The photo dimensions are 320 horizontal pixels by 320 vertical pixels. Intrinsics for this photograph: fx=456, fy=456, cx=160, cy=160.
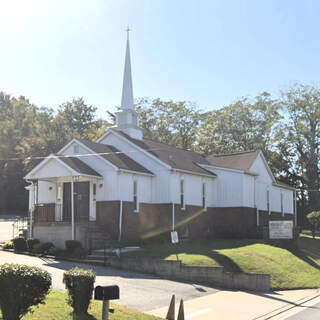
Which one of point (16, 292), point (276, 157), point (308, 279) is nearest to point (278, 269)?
point (308, 279)

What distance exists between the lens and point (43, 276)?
30.7 ft

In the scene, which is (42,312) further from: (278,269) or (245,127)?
(245,127)

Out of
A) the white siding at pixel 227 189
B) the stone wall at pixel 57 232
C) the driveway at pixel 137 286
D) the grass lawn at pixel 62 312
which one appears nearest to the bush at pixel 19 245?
the stone wall at pixel 57 232

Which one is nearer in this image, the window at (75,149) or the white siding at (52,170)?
the white siding at (52,170)

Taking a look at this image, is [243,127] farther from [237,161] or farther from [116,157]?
[116,157]

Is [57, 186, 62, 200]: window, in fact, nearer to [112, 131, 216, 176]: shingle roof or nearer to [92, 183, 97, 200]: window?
[92, 183, 97, 200]: window

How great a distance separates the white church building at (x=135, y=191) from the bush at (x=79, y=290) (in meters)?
14.0

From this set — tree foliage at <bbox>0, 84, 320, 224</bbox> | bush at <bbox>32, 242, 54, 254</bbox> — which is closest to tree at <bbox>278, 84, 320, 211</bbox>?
tree foliage at <bbox>0, 84, 320, 224</bbox>

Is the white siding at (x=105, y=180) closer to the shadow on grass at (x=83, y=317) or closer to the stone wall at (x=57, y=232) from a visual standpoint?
the stone wall at (x=57, y=232)

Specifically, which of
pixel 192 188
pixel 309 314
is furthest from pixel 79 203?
pixel 309 314

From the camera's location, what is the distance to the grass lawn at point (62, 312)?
10614mm

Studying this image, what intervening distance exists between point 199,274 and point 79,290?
31.4 feet

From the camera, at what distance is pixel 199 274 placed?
19859mm

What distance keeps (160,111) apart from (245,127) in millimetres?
11972
